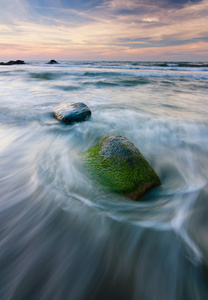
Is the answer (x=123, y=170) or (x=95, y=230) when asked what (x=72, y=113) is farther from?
(x=95, y=230)

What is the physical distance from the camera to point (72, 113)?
16.5ft

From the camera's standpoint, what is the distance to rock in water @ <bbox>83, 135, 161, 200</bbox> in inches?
90.3

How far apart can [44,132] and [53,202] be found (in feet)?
9.19

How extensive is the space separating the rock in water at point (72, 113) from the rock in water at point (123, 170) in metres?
2.50

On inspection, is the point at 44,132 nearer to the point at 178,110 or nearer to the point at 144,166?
the point at 144,166

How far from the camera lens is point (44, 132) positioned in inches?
182

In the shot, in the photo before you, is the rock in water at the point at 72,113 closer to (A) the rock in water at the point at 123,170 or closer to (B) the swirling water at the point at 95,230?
(B) the swirling water at the point at 95,230

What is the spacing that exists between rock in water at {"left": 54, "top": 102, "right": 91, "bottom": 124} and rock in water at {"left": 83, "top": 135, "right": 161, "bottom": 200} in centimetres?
250

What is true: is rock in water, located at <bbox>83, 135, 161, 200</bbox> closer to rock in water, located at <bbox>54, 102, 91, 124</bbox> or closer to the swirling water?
the swirling water

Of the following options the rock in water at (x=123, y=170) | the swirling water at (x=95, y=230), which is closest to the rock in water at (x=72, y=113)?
the swirling water at (x=95, y=230)

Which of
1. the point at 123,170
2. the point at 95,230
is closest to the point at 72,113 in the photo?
the point at 123,170

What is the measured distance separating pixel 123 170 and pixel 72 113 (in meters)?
3.23

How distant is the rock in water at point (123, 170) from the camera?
2293 millimetres

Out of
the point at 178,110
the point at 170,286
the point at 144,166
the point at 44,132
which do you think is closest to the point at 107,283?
the point at 170,286
